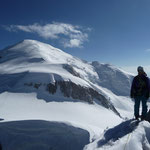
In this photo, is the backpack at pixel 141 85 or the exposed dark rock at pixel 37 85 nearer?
the backpack at pixel 141 85

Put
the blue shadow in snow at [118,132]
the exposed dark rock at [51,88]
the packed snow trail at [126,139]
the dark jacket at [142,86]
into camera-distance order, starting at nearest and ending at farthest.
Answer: the packed snow trail at [126,139] < the blue shadow in snow at [118,132] < the dark jacket at [142,86] < the exposed dark rock at [51,88]

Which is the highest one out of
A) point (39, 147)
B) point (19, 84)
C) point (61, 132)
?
point (19, 84)

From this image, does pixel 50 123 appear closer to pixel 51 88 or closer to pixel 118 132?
pixel 118 132

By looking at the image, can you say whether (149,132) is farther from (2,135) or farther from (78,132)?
(2,135)

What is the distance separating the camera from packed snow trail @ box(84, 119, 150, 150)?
215 inches

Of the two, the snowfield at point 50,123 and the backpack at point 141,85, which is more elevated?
the backpack at point 141,85

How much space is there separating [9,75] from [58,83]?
53.7ft

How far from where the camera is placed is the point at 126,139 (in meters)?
5.80

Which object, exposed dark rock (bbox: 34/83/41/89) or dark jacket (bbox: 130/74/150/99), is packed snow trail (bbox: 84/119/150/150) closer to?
dark jacket (bbox: 130/74/150/99)

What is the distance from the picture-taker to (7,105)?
31422 millimetres

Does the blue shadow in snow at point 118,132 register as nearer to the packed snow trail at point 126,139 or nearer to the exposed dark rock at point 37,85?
the packed snow trail at point 126,139

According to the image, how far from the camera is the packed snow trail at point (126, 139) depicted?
5.46m

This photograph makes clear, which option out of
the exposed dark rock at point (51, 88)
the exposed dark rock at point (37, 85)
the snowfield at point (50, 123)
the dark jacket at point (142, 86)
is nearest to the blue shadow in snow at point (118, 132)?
the snowfield at point (50, 123)

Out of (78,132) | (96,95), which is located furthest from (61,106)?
(96,95)
